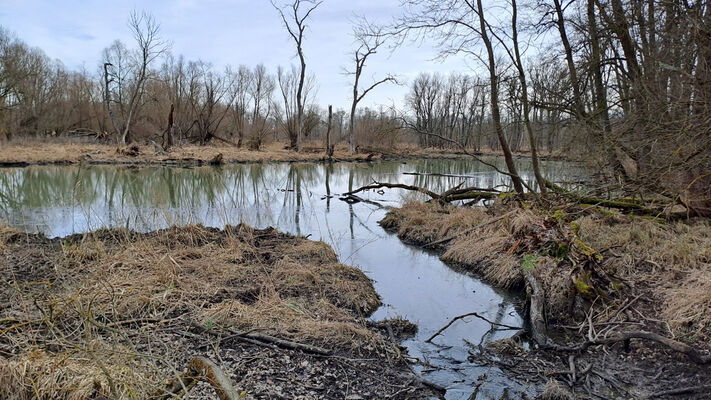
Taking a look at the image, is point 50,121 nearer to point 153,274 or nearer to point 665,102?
point 153,274

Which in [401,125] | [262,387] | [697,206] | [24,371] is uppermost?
[401,125]

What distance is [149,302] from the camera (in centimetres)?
488

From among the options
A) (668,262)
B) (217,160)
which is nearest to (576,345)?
(668,262)

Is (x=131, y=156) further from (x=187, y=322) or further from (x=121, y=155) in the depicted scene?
(x=187, y=322)

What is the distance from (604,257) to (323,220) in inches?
294

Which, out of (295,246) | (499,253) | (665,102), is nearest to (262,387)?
(295,246)

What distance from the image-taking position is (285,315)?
16.5 ft

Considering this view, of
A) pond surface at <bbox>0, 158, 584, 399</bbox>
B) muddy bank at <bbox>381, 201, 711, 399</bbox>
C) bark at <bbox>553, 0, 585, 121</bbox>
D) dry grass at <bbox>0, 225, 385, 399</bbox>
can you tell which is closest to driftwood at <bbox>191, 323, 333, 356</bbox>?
dry grass at <bbox>0, 225, 385, 399</bbox>

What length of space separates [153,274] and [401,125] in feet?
21.4

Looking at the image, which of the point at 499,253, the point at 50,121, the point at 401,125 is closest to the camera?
the point at 499,253

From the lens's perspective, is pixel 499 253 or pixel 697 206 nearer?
pixel 697 206

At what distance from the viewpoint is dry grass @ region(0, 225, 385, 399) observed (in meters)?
2.93

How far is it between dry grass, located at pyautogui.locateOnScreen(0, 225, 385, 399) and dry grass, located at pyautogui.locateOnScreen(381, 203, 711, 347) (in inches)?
97.7

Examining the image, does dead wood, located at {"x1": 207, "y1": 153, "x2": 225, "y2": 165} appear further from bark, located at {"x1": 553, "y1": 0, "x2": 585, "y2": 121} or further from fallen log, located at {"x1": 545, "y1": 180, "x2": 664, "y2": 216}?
fallen log, located at {"x1": 545, "y1": 180, "x2": 664, "y2": 216}
